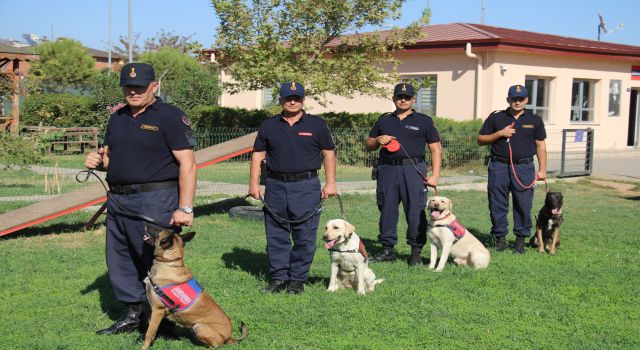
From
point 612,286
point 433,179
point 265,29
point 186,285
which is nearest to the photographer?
point 186,285

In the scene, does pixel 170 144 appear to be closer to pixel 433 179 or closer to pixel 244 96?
pixel 433 179

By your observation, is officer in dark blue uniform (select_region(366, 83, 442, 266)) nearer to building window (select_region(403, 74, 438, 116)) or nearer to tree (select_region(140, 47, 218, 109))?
building window (select_region(403, 74, 438, 116))

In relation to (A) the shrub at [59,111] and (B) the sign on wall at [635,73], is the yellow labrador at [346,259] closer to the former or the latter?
(A) the shrub at [59,111]

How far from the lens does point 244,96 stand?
27078 millimetres

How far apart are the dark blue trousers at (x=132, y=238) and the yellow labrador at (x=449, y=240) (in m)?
3.05

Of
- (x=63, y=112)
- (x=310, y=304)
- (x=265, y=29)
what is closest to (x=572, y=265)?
(x=310, y=304)

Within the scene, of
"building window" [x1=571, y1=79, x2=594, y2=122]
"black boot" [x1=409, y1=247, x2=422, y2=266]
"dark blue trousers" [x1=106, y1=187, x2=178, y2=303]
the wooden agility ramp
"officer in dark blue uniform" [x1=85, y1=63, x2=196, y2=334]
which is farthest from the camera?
"building window" [x1=571, y1=79, x2=594, y2=122]

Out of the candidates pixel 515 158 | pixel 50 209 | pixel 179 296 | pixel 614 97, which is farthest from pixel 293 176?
pixel 614 97

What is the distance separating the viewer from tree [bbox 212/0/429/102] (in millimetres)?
16266

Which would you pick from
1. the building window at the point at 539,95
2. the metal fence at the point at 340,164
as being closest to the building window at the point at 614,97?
the building window at the point at 539,95

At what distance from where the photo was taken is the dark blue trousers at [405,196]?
23.5 feet

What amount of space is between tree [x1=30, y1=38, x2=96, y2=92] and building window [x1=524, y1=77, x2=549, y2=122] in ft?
80.9

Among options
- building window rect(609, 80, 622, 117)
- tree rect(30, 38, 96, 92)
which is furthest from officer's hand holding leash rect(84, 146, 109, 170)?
tree rect(30, 38, 96, 92)

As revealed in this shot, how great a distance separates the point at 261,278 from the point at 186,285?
2063 millimetres
